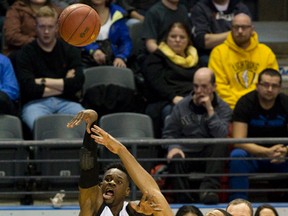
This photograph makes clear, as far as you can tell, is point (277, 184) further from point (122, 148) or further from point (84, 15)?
point (122, 148)

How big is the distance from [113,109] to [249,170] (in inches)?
63.0

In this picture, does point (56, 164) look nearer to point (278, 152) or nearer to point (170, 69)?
point (170, 69)

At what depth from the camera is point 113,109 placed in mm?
11117

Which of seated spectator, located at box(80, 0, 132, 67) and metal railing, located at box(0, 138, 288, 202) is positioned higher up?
seated spectator, located at box(80, 0, 132, 67)

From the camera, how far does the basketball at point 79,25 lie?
356 inches

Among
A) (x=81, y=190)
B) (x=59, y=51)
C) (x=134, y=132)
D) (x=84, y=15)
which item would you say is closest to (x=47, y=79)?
(x=59, y=51)

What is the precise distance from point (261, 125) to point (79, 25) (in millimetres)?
2535

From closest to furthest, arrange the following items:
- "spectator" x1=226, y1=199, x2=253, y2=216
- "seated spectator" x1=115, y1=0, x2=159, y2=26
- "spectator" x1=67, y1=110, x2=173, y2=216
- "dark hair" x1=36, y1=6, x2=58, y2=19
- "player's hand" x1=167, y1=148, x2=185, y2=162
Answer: "spectator" x1=67, y1=110, x2=173, y2=216 < "spectator" x1=226, y1=199, x2=253, y2=216 < "player's hand" x1=167, y1=148, x2=185, y2=162 < "dark hair" x1=36, y1=6, x2=58, y2=19 < "seated spectator" x1=115, y1=0, x2=159, y2=26

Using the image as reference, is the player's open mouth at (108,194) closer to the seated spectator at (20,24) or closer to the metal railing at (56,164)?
the metal railing at (56,164)

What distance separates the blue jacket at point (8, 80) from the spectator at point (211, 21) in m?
2.12

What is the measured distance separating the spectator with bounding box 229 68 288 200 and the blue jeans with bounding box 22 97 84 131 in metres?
1.67

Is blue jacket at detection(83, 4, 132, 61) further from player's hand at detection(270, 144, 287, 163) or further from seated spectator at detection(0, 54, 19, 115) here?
player's hand at detection(270, 144, 287, 163)

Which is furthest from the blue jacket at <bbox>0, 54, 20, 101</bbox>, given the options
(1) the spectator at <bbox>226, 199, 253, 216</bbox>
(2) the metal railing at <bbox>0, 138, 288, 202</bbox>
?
(1) the spectator at <bbox>226, 199, 253, 216</bbox>

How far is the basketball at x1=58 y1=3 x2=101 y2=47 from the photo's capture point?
9.05 meters
